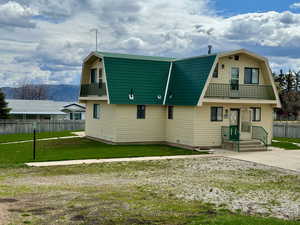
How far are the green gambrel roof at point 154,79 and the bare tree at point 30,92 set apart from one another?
70.6m

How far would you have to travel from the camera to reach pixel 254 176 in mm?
16422

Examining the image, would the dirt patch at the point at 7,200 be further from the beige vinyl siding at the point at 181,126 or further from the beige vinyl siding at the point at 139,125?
the beige vinyl siding at the point at 139,125

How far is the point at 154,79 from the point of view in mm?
27672

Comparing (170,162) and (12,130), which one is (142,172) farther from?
(12,130)

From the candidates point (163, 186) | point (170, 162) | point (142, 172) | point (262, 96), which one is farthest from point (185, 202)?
point (262, 96)

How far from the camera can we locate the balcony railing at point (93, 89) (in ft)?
91.6

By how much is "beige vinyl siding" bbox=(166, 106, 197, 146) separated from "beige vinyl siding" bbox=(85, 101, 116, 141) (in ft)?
12.4

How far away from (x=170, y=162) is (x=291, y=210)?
31.2ft

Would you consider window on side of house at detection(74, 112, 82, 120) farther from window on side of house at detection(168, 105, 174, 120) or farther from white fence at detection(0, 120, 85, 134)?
window on side of house at detection(168, 105, 174, 120)

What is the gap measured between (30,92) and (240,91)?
7751 cm

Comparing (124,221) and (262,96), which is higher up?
(262,96)

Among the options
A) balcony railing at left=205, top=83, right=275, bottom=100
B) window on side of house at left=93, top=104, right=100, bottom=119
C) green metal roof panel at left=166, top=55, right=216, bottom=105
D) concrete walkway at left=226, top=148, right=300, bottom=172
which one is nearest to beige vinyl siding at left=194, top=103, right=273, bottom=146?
balcony railing at left=205, top=83, right=275, bottom=100

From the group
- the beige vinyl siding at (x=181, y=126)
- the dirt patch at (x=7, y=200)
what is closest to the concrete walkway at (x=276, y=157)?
the beige vinyl siding at (x=181, y=126)

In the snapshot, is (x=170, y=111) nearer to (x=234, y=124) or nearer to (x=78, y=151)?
(x=234, y=124)
